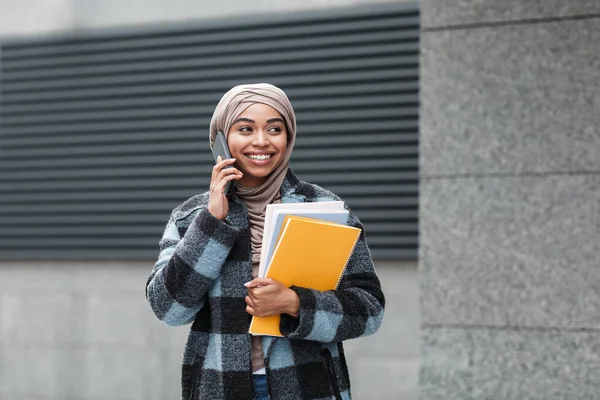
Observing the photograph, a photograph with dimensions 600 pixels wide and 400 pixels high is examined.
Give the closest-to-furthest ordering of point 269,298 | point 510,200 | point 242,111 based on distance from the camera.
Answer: point 269,298, point 242,111, point 510,200

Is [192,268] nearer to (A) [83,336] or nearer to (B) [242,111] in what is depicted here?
(B) [242,111]

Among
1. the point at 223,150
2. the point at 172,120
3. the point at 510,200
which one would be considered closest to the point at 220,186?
the point at 223,150

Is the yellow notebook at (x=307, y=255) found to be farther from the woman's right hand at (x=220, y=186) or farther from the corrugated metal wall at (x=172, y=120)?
the corrugated metal wall at (x=172, y=120)

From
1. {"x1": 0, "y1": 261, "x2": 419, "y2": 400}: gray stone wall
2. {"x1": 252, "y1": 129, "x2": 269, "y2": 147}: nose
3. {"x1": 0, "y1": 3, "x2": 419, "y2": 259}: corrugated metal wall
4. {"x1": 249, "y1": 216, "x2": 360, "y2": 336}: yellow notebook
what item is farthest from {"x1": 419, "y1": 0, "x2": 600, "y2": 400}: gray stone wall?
{"x1": 0, "y1": 261, "x2": 419, "y2": 400}: gray stone wall

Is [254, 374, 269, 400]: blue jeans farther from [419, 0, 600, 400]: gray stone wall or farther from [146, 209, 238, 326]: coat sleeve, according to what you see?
[419, 0, 600, 400]: gray stone wall

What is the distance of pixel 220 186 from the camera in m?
2.32

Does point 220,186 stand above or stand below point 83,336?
above

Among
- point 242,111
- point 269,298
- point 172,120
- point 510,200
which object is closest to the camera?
point 269,298

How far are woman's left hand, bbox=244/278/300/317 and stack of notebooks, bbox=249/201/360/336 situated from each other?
0.03 m

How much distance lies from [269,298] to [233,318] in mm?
131

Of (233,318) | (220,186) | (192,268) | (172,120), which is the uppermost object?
(172,120)

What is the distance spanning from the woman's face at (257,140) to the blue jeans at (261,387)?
0.50 metres

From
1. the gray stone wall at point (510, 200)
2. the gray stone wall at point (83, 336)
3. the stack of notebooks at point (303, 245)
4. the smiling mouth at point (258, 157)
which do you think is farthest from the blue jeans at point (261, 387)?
the gray stone wall at point (83, 336)

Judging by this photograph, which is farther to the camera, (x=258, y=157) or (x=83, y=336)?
(x=83, y=336)
